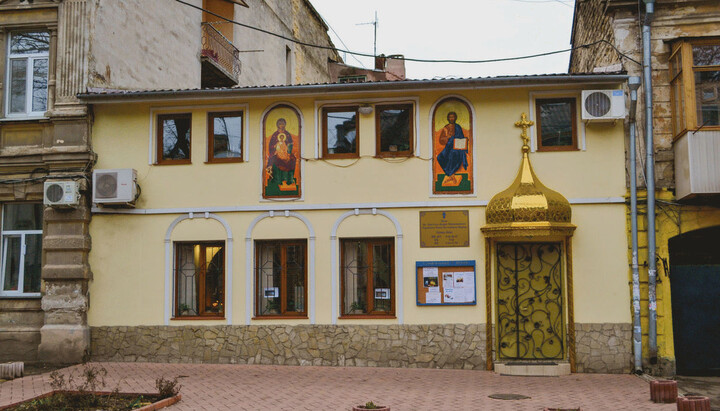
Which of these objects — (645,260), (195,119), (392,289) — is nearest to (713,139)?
(645,260)

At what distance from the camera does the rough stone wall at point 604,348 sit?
12445 millimetres

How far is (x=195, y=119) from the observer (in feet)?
46.0

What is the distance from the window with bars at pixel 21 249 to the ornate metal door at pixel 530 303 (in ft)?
31.5

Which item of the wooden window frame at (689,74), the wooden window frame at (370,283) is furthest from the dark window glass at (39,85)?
the wooden window frame at (689,74)

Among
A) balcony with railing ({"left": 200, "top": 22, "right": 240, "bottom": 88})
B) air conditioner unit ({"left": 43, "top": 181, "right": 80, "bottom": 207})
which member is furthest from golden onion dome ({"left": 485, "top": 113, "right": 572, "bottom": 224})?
balcony with railing ({"left": 200, "top": 22, "right": 240, "bottom": 88})

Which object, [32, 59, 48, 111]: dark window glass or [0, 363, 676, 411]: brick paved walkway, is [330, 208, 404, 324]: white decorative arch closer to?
[0, 363, 676, 411]: brick paved walkway

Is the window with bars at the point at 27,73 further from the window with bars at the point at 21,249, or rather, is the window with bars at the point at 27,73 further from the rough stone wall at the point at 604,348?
the rough stone wall at the point at 604,348

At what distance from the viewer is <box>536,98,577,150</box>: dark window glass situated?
13062 mm

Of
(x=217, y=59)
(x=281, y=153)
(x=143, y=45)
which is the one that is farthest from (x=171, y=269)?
(x=217, y=59)

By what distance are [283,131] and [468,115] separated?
374cm

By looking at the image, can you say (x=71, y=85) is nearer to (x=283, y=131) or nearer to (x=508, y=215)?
(x=283, y=131)

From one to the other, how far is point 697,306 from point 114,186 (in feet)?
38.3

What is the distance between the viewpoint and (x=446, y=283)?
13039 mm

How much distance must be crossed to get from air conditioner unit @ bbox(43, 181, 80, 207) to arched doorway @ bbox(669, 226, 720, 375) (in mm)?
11835
